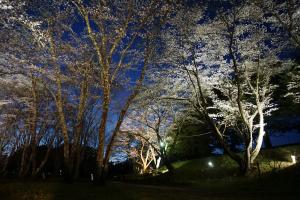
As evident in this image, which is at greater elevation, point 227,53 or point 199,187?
point 227,53

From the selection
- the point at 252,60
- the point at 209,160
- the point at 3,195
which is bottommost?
the point at 3,195

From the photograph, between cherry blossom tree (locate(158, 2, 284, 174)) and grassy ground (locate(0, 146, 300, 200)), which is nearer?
grassy ground (locate(0, 146, 300, 200))

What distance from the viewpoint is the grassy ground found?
11.1m

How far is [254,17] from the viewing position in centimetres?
1861

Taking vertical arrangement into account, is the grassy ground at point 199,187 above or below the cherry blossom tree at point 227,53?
below

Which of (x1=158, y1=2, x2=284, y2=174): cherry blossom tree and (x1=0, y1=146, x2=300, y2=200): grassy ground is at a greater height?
(x1=158, y1=2, x2=284, y2=174): cherry blossom tree

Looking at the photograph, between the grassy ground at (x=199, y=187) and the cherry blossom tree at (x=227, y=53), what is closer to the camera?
the grassy ground at (x=199, y=187)

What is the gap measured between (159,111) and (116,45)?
15.9 meters

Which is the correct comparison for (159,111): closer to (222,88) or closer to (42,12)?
(222,88)

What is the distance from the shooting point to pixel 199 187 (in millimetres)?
17203

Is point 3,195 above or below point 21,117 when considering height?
below

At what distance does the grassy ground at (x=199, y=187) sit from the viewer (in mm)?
11141


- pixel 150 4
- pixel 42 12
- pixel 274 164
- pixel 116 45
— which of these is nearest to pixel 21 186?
pixel 116 45

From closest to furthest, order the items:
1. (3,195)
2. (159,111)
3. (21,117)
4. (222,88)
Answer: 1. (3,195)
2. (222,88)
3. (21,117)
4. (159,111)
